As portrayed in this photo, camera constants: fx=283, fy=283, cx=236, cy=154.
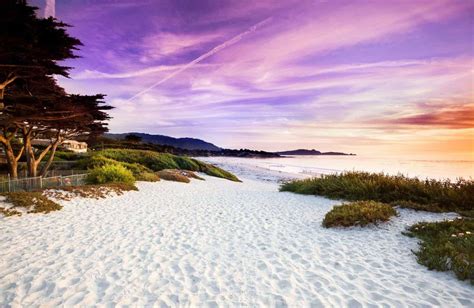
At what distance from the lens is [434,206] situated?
10758 millimetres

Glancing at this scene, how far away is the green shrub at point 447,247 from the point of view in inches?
200

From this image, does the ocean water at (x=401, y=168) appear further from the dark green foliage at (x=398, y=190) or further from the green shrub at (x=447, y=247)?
the green shrub at (x=447, y=247)

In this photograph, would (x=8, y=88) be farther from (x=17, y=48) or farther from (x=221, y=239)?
(x=221, y=239)

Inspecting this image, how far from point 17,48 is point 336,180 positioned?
16409mm

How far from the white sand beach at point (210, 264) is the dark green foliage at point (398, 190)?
2.21 m

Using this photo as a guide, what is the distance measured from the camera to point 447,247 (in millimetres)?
5758

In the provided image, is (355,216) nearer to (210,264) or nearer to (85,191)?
(210,264)

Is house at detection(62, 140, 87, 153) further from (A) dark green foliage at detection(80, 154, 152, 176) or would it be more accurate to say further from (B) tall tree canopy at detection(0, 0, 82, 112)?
(B) tall tree canopy at detection(0, 0, 82, 112)

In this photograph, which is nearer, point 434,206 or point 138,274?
point 138,274

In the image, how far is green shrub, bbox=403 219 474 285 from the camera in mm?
5090

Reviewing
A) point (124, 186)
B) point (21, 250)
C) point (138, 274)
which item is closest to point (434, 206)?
point (138, 274)

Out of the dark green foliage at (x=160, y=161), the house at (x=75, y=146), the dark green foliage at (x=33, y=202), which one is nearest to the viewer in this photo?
the dark green foliage at (x=33, y=202)

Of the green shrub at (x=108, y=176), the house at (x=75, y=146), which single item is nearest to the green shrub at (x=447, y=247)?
the green shrub at (x=108, y=176)

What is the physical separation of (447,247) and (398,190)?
824 centimetres
